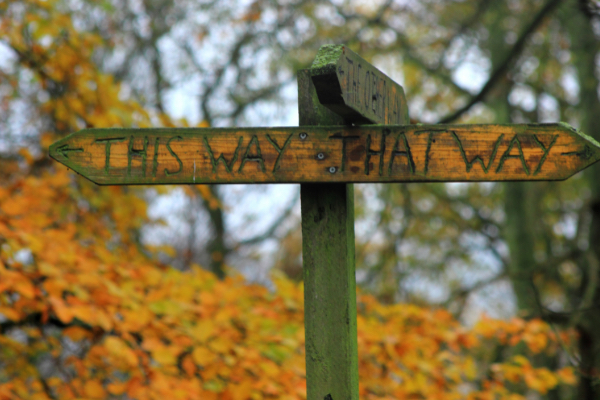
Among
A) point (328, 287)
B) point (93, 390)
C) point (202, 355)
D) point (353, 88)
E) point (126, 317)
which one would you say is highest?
point (353, 88)

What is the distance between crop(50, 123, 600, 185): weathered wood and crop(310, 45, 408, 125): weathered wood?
0.07 metres

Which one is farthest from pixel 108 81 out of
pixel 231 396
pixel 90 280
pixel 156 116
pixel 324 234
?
pixel 324 234

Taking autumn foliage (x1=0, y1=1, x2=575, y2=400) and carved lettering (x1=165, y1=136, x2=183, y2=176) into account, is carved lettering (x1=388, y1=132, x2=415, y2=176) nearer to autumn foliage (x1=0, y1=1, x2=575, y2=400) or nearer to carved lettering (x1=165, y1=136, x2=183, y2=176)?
carved lettering (x1=165, y1=136, x2=183, y2=176)

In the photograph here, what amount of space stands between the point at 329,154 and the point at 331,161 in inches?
0.7

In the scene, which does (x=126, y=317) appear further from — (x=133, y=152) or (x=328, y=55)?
(x=328, y=55)

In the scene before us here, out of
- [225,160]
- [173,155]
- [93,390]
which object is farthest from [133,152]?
[93,390]

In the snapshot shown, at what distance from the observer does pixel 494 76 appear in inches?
148

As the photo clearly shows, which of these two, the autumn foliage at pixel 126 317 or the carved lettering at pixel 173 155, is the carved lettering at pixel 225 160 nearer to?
the carved lettering at pixel 173 155

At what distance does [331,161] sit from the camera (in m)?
1.26

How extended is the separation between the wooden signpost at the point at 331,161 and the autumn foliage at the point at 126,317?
92cm

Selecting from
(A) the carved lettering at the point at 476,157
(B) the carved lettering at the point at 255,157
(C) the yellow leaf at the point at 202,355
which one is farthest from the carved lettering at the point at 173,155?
(C) the yellow leaf at the point at 202,355

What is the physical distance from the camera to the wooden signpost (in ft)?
4.03

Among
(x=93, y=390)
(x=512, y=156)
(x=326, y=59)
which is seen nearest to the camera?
(x=326, y=59)

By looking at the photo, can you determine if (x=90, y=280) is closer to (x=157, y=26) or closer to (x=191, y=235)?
(x=157, y=26)
